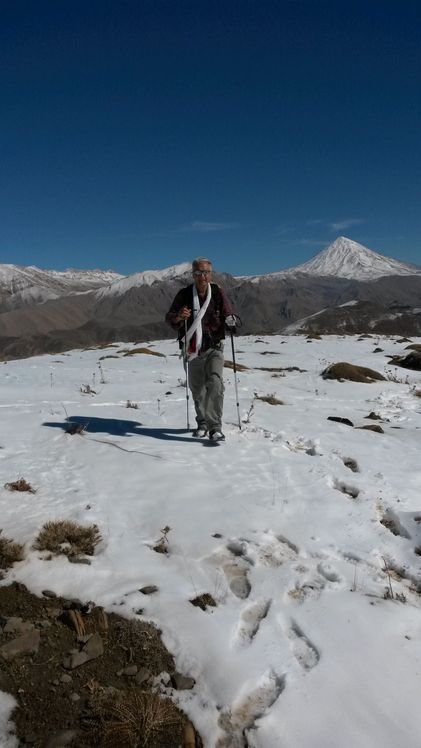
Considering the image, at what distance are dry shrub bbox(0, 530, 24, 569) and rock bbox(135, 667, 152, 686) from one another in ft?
5.90

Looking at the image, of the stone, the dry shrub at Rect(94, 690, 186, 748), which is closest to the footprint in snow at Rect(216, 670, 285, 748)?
the dry shrub at Rect(94, 690, 186, 748)

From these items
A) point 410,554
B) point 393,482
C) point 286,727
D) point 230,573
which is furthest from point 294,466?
point 286,727

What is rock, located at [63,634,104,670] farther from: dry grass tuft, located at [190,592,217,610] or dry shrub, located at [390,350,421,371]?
dry shrub, located at [390,350,421,371]

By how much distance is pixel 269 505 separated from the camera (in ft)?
19.5

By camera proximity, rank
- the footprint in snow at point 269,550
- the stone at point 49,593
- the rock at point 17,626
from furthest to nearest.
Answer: the footprint in snow at point 269,550 → the stone at point 49,593 → the rock at point 17,626

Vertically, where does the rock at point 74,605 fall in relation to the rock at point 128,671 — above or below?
above

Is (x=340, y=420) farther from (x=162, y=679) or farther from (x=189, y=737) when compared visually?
(x=189, y=737)

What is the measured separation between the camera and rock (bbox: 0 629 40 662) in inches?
133

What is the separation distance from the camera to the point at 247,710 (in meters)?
3.05

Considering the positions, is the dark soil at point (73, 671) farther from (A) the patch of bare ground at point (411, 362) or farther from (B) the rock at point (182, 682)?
(A) the patch of bare ground at point (411, 362)

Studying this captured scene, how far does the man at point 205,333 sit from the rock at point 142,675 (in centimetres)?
539

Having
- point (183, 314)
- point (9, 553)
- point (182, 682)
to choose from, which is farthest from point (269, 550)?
point (183, 314)

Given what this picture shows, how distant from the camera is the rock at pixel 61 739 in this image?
2744mm

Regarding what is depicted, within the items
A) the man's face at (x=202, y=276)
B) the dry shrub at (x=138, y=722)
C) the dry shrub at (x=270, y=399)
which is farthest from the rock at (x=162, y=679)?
the dry shrub at (x=270, y=399)
